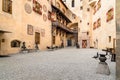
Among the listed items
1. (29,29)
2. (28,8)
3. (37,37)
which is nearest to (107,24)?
(37,37)

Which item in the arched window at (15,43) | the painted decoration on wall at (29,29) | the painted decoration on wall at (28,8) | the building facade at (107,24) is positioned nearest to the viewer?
the arched window at (15,43)

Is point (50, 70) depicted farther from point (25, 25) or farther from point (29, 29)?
point (29, 29)

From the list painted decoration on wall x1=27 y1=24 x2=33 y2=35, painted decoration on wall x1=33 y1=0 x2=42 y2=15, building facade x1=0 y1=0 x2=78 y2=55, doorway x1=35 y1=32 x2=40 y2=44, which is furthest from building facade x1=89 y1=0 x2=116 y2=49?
painted decoration on wall x1=27 y1=24 x2=33 y2=35

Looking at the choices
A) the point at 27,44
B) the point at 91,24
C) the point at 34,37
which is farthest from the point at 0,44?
the point at 91,24

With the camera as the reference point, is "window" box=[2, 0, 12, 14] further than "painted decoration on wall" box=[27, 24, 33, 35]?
No

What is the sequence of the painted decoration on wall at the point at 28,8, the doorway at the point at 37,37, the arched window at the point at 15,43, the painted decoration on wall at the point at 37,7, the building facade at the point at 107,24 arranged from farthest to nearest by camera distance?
the doorway at the point at 37,37, the painted decoration on wall at the point at 37,7, the painted decoration on wall at the point at 28,8, the building facade at the point at 107,24, the arched window at the point at 15,43

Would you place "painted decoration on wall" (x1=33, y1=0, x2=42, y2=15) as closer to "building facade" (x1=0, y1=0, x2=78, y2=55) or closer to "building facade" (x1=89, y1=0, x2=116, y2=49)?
"building facade" (x1=0, y1=0, x2=78, y2=55)

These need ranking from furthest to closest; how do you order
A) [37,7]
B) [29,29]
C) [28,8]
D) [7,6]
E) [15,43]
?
[37,7], [29,29], [28,8], [15,43], [7,6]

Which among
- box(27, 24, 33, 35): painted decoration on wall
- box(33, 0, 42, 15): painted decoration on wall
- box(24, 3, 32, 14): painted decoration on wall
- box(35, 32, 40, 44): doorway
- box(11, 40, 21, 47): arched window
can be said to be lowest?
box(11, 40, 21, 47): arched window

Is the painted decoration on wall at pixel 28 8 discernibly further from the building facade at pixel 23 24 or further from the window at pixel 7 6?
the window at pixel 7 6

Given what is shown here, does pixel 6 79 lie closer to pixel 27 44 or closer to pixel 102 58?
pixel 102 58

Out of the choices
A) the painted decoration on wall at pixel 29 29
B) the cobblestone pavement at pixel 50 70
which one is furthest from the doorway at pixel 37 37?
the cobblestone pavement at pixel 50 70

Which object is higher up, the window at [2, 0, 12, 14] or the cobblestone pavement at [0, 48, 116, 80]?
the window at [2, 0, 12, 14]

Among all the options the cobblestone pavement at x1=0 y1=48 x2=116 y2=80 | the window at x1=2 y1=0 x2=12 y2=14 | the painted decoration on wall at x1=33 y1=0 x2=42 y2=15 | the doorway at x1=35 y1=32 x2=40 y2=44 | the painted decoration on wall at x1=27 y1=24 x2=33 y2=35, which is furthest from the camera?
the doorway at x1=35 y1=32 x2=40 y2=44
